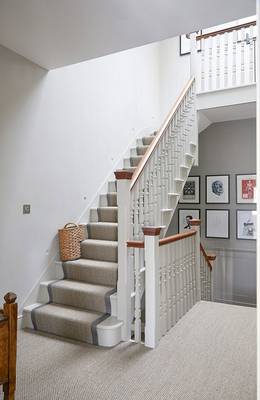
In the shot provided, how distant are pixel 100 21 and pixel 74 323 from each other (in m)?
2.51

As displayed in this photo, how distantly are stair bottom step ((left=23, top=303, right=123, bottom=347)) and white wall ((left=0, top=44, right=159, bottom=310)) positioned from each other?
25 cm

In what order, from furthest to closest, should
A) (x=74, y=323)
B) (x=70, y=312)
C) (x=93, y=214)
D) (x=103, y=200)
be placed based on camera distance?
(x=103, y=200), (x=93, y=214), (x=70, y=312), (x=74, y=323)

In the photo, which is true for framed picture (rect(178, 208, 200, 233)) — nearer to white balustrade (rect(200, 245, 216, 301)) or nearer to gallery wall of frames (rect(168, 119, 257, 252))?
gallery wall of frames (rect(168, 119, 257, 252))

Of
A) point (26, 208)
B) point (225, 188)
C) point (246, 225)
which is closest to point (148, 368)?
point (26, 208)

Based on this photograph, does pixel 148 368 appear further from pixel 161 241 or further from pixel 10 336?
pixel 10 336

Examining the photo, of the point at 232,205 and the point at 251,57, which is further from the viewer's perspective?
the point at 232,205

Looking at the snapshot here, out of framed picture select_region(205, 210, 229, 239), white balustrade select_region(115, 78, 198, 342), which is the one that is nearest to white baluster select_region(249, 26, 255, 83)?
white balustrade select_region(115, 78, 198, 342)

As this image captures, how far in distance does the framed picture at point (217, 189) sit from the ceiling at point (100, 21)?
11.1 feet

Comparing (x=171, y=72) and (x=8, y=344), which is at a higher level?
(x=171, y=72)

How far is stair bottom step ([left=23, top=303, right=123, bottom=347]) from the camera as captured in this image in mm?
2805

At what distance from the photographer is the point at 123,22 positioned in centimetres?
247

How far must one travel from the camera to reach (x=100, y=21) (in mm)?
2449

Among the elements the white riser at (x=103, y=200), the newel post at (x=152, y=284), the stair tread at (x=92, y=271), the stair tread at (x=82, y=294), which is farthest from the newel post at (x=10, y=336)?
the white riser at (x=103, y=200)

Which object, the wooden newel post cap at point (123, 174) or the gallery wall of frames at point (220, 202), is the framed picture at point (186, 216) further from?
the wooden newel post cap at point (123, 174)
